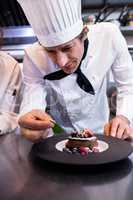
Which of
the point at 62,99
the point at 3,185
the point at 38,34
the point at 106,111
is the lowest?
the point at 106,111

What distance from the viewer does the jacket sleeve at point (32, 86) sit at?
135 cm

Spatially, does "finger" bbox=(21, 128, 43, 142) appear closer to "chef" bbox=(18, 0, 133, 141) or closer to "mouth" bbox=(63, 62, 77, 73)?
"chef" bbox=(18, 0, 133, 141)

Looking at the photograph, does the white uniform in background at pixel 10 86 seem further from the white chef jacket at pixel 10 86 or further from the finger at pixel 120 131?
the finger at pixel 120 131

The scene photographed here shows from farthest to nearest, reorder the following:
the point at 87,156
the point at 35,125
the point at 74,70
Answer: the point at 74,70 → the point at 35,125 → the point at 87,156

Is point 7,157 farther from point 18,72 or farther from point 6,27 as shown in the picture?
point 6,27

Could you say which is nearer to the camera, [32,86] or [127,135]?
[127,135]

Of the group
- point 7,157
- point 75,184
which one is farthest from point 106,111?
point 75,184

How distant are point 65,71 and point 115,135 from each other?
1.12 feet

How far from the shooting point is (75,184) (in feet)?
2.42

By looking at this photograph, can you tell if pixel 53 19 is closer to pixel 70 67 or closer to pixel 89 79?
pixel 70 67

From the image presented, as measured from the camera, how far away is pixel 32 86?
138cm

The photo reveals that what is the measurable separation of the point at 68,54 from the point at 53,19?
13 cm

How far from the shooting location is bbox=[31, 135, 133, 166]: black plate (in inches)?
32.0

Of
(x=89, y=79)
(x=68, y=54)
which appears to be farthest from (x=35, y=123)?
(x=89, y=79)
